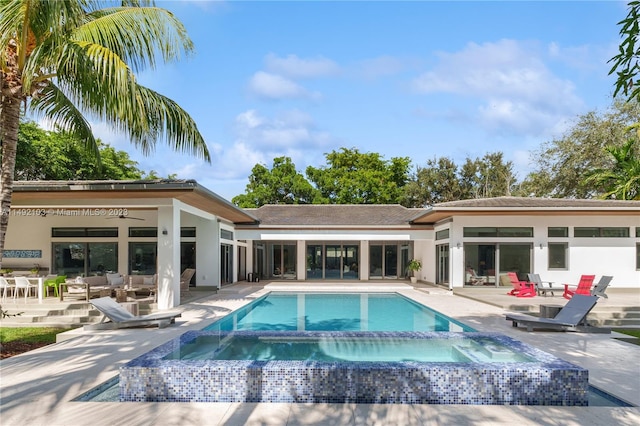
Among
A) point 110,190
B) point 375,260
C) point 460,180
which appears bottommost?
point 375,260

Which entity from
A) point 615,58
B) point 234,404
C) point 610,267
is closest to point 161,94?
point 234,404

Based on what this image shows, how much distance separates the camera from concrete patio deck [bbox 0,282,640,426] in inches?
204

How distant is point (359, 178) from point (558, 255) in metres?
23.2

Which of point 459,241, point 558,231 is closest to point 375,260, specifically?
point 459,241

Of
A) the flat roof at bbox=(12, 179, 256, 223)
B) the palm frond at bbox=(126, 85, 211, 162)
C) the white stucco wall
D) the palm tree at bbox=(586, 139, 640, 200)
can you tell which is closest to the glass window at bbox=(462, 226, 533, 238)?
the white stucco wall

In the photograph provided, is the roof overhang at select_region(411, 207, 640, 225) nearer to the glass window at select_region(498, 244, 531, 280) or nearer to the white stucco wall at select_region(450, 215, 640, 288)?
the white stucco wall at select_region(450, 215, 640, 288)

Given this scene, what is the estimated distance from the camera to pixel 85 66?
7371 millimetres

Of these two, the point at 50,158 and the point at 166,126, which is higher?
the point at 50,158

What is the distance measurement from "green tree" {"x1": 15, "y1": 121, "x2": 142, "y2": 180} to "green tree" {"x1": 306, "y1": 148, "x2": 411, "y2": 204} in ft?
60.8

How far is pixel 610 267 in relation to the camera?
19938 mm

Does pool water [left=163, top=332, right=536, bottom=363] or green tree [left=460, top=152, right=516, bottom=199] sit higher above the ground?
green tree [left=460, top=152, right=516, bottom=199]

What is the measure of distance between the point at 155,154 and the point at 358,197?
1277 inches

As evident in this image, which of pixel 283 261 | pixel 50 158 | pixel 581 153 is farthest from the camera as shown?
pixel 581 153

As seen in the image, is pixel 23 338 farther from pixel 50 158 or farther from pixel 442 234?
pixel 50 158
